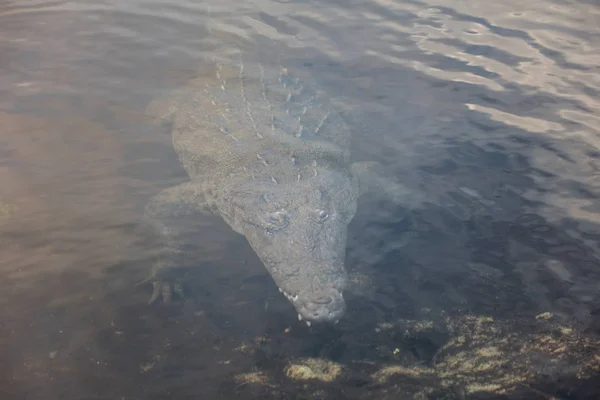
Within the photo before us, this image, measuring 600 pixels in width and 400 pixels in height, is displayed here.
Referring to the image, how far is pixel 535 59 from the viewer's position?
7.20m

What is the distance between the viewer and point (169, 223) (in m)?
4.72

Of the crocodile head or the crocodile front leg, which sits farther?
the crocodile front leg

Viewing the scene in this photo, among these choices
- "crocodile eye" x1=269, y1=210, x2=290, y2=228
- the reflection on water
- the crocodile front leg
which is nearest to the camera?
the reflection on water

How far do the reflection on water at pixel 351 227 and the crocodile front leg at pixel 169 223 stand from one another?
0.40 ft

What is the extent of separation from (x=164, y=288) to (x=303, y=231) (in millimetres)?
1283

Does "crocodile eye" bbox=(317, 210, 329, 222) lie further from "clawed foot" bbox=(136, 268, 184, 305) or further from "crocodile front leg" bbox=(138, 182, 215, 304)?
"clawed foot" bbox=(136, 268, 184, 305)

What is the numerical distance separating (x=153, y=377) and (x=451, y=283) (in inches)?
94.6

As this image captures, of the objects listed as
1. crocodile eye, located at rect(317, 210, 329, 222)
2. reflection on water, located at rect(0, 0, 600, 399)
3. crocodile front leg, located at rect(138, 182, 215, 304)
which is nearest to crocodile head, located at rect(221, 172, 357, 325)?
crocodile eye, located at rect(317, 210, 329, 222)

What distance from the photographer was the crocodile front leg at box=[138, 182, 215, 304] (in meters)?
4.16

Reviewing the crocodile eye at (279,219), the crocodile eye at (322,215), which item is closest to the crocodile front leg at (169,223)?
the crocodile eye at (279,219)

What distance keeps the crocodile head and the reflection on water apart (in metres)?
0.19

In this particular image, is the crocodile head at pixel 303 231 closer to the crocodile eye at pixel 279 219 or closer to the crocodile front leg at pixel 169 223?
the crocodile eye at pixel 279 219

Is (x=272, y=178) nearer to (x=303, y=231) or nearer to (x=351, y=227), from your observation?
(x=303, y=231)

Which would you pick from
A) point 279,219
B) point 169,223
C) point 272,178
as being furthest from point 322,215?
point 169,223
